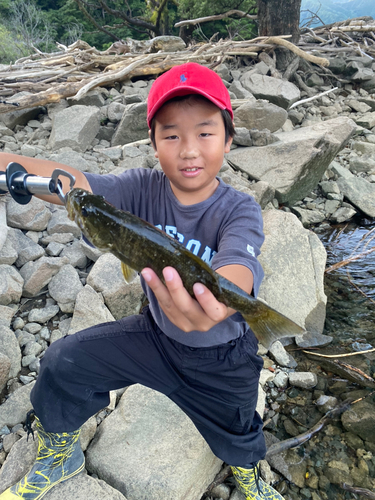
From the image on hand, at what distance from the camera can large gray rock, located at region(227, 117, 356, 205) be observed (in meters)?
7.05

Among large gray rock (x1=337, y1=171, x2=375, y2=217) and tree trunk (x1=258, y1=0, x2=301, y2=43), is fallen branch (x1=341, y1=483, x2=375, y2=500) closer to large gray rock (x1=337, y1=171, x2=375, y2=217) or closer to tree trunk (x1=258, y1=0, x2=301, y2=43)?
large gray rock (x1=337, y1=171, x2=375, y2=217)

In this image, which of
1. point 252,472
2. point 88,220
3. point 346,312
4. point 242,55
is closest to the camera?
point 88,220

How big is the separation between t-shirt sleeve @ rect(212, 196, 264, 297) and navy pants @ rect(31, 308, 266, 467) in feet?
2.23

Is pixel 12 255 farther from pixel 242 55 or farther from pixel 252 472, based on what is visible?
pixel 242 55

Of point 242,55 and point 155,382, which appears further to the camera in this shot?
point 242,55

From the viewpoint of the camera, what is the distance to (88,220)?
1725 mm

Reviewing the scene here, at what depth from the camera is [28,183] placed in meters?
1.91

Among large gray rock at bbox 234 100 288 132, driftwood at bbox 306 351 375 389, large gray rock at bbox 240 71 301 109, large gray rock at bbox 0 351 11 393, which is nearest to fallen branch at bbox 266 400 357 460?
driftwood at bbox 306 351 375 389

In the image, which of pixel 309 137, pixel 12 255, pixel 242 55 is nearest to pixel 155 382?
pixel 12 255

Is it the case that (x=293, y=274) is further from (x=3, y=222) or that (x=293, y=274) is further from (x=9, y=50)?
(x=9, y=50)

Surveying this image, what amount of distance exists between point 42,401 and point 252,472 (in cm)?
154

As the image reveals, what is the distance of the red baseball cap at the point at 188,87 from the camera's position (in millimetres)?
2131

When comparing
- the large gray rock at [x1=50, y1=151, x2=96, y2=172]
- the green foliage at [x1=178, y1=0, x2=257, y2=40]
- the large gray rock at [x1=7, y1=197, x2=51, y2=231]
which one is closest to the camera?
the large gray rock at [x1=7, y1=197, x2=51, y2=231]

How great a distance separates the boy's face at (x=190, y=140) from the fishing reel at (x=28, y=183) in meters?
0.62
